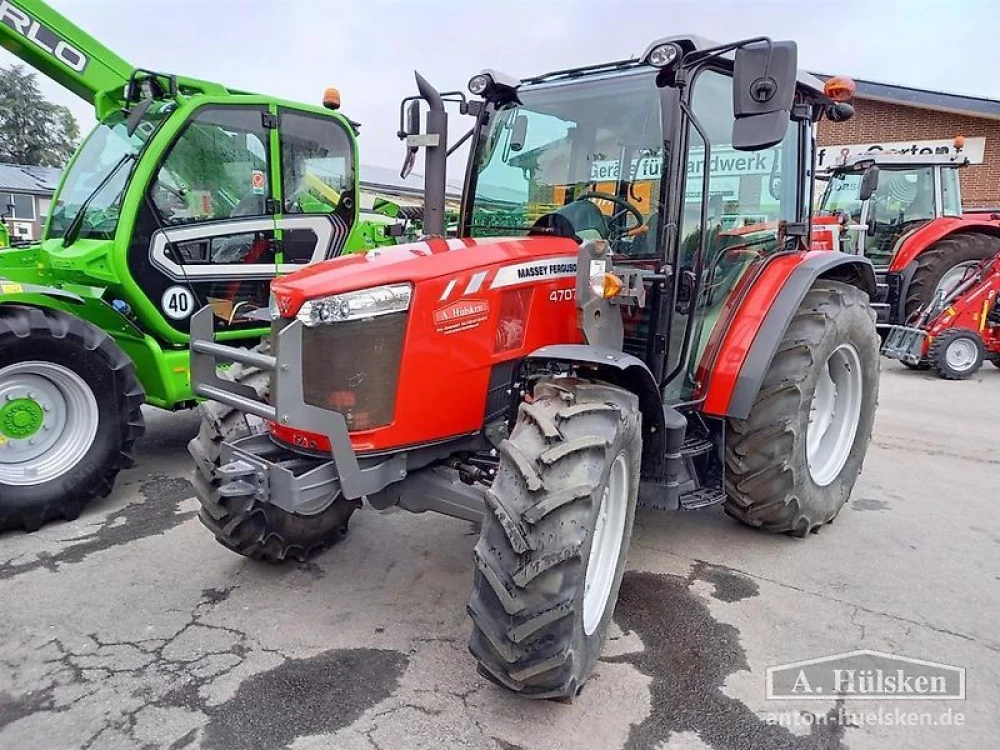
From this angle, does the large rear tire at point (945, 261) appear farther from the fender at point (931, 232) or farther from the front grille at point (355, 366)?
the front grille at point (355, 366)

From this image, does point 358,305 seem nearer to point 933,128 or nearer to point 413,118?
point 413,118

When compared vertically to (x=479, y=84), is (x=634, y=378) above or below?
below

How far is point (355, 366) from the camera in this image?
99.0 inches

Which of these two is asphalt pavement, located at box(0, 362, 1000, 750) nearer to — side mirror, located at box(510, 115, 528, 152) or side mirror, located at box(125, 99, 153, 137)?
side mirror, located at box(510, 115, 528, 152)

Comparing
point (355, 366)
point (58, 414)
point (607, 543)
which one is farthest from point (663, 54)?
point (58, 414)

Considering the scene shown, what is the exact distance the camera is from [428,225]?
352 centimetres

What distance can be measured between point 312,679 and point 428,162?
88.6 inches

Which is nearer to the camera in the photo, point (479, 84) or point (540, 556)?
point (540, 556)

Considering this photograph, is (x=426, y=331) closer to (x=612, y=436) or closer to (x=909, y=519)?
(x=612, y=436)

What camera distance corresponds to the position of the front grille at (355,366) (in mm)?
2486

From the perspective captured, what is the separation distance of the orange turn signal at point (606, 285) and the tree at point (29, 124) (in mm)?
50694

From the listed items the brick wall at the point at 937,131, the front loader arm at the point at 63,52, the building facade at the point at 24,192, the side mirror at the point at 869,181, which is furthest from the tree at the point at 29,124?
the side mirror at the point at 869,181

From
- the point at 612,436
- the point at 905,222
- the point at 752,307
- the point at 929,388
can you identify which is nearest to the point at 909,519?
the point at 752,307

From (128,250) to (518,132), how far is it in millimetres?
2572
